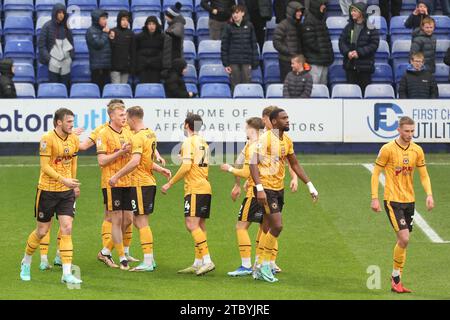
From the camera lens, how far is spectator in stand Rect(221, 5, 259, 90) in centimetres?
2759

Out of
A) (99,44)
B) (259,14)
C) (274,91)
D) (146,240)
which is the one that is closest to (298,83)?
(274,91)

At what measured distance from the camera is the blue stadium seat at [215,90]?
2752cm

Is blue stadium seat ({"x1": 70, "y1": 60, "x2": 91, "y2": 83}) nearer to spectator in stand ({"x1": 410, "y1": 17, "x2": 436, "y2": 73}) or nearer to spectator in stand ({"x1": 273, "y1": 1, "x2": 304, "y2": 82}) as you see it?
spectator in stand ({"x1": 273, "y1": 1, "x2": 304, "y2": 82})

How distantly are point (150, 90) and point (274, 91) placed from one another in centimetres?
274

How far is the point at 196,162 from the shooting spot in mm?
16781

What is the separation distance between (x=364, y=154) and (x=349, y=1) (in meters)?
4.42

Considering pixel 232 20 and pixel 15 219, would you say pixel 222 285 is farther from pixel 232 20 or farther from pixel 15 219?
pixel 232 20

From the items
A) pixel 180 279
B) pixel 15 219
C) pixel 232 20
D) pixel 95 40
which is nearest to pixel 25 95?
pixel 95 40

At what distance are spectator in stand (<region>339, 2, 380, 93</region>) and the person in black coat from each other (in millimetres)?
4098

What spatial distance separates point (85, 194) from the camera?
22891 mm

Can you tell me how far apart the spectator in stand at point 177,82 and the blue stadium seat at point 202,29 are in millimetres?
3233

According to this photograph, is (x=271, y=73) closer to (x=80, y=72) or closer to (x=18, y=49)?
(x=80, y=72)

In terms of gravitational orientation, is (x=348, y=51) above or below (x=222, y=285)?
above

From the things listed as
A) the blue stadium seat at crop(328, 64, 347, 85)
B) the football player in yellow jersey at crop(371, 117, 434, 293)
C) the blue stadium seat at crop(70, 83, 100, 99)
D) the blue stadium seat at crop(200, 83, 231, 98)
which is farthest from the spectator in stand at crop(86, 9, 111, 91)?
the football player in yellow jersey at crop(371, 117, 434, 293)
